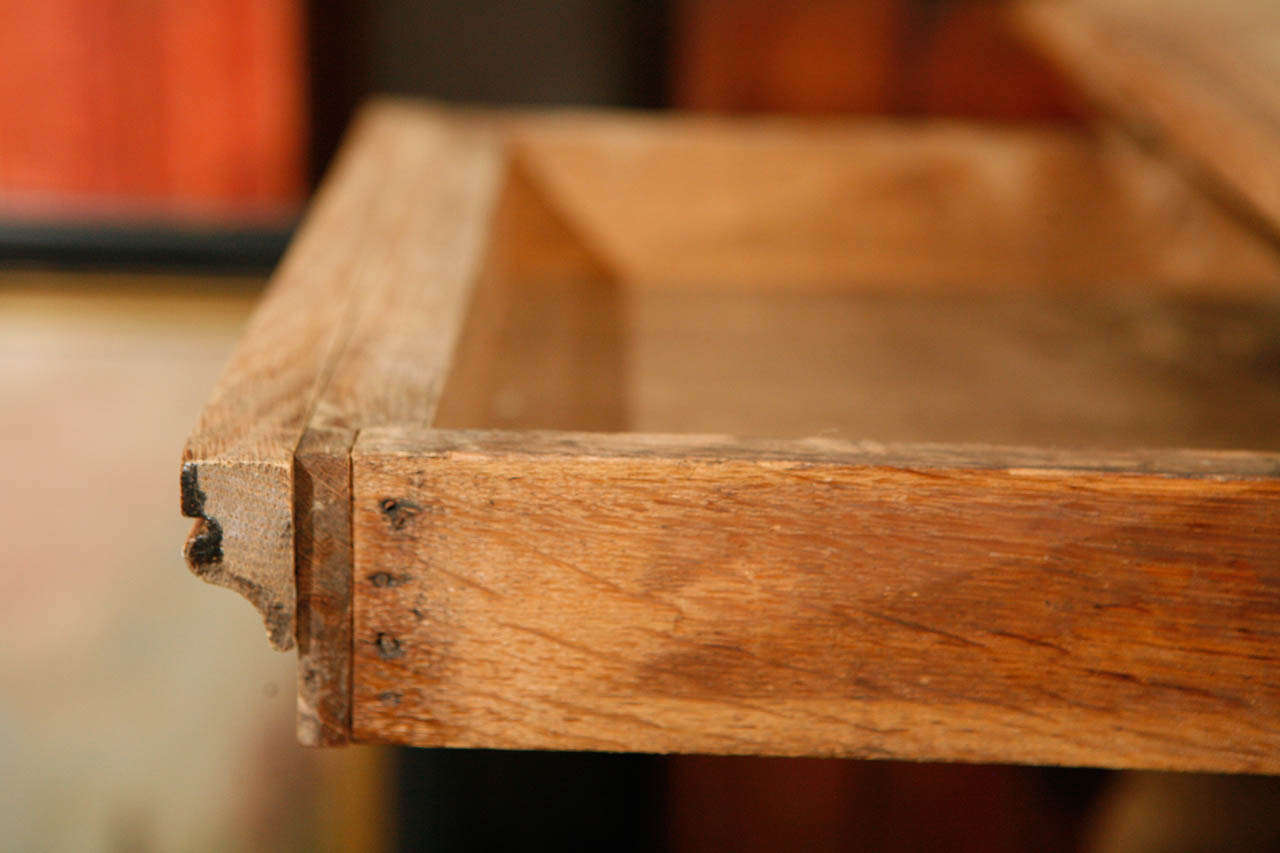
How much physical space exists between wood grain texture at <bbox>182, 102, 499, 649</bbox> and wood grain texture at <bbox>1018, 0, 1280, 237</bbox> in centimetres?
50

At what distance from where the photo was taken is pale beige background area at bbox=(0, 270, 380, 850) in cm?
141

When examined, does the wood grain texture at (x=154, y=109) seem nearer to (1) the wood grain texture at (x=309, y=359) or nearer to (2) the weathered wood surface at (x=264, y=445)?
(1) the wood grain texture at (x=309, y=359)

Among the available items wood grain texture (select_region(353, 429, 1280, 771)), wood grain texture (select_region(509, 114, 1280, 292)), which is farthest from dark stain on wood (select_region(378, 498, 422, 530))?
wood grain texture (select_region(509, 114, 1280, 292))

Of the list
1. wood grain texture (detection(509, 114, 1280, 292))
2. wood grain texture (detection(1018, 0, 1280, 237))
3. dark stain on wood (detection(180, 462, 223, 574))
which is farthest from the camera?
wood grain texture (detection(509, 114, 1280, 292))

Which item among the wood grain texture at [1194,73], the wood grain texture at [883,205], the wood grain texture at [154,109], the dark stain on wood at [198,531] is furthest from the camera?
the wood grain texture at [154,109]

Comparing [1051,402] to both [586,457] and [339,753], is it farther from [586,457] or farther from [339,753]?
[339,753]

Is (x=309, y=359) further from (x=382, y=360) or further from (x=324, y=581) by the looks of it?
(x=324, y=581)

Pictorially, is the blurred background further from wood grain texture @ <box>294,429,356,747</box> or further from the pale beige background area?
wood grain texture @ <box>294,429,356,747</box>

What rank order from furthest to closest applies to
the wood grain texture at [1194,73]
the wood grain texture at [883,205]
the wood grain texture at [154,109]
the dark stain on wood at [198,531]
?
the wood grain texture at [154,109]
the wood grain texture at [883,205]
the wood grain texture at [1194,73]
the dark stain on wood at [198,531]

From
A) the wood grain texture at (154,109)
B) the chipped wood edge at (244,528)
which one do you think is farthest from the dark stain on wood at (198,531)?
the wood grain texture at (154,109)

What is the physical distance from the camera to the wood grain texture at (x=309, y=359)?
0.49 metres

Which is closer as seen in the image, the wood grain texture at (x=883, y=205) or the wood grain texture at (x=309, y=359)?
the wood grain texture at (x=309, y=359)

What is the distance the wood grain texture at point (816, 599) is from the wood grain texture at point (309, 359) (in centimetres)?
→ 4

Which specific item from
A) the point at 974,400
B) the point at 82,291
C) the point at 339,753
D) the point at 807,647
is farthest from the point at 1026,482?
the point at 82,291
